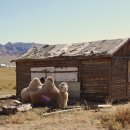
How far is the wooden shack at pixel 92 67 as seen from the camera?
22281 mm

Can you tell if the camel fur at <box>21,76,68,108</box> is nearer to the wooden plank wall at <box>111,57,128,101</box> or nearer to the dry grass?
the wooden plank wall at <box>111,57,128,101</box>

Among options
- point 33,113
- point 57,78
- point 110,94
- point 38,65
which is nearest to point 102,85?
A: point 110,94

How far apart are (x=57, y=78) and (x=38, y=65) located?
1899 mm

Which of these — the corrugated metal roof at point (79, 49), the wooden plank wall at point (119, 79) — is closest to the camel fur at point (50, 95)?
the corrugated metal roof at point (79, 49)

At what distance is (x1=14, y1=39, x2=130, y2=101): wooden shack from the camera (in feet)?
73.1

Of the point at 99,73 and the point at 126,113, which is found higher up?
the point at 99,73

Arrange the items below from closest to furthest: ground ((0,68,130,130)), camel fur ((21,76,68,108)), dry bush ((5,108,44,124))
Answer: ground ((0,68,130,130)) < dry bush ((5,108,44,124)) < camel fur ((21,76,68,108))

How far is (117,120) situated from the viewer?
14.5 meters

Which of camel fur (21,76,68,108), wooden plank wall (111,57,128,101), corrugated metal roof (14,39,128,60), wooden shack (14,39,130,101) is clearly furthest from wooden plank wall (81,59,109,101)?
camel fur (21,76,68,108)

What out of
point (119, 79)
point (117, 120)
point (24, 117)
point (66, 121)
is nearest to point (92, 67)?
point (119, 79)

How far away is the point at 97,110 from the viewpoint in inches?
722

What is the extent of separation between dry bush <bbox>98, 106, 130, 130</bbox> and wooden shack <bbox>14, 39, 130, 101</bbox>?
6.87 metres

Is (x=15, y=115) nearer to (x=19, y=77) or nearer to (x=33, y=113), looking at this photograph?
(x=33, y=113)

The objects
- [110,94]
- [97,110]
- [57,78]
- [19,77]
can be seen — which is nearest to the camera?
[97,110]
